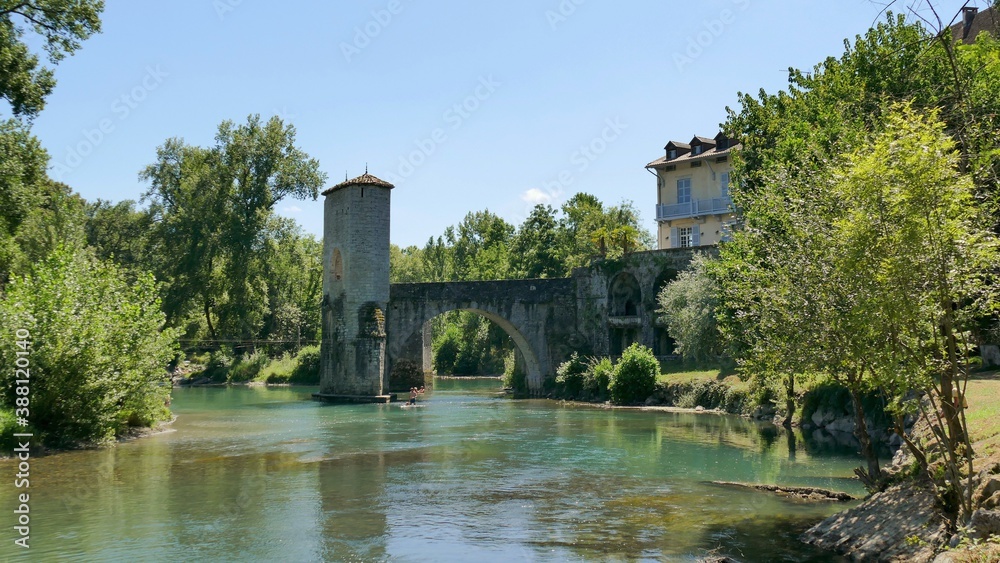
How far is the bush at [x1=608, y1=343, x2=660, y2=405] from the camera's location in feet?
112

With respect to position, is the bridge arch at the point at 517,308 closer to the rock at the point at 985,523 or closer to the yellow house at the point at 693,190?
the yellow house at the point at 693,190

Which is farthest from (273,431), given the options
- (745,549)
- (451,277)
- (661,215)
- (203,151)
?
(451,277)

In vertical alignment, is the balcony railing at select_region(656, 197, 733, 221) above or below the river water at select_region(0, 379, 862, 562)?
above

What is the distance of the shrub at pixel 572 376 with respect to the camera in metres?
38.4

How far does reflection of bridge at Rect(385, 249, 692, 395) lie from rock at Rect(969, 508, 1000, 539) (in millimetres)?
30308

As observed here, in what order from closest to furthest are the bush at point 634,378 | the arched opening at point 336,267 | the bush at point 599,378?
the bush at point 634,378 → the bush at point 599,378 → the arched opening at point 336,267

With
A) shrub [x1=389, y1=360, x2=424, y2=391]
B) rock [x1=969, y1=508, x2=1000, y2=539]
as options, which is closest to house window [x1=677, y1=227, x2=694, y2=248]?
shrub [x1=389, y1=360, x2=424, y2=391]

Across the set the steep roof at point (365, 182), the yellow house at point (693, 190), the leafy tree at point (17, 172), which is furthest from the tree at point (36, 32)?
the yellow house at point (693, 190)

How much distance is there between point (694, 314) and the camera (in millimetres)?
33312

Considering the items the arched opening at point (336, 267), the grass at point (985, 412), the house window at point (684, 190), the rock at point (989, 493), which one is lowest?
the rock at point (989, 493)

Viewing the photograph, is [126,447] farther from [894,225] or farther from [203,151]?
[203,151]

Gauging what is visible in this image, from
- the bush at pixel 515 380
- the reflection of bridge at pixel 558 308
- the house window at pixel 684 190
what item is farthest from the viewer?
the house window at pixel 684 190

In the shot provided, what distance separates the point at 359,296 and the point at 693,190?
17.9 meters

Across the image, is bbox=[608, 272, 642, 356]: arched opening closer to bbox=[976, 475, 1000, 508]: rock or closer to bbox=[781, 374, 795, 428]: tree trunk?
bbox=[781, 374, 795, 428]: tree trunk
